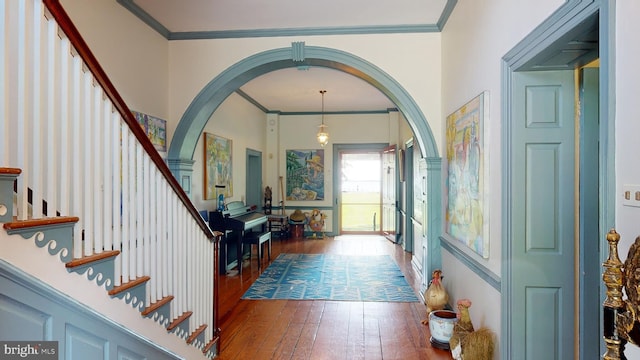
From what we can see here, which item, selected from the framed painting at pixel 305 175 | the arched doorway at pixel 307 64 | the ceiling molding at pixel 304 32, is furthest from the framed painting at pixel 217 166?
the framed painting at pixel 305 175

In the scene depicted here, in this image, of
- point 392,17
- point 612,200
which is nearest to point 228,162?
point 392,17

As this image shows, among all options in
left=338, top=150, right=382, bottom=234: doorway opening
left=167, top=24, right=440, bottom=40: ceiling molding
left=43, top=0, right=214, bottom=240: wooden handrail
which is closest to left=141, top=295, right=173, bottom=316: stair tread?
left=43, top=0, right=214, bottom=240: wooden handrail

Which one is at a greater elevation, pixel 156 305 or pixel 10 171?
pixel 10 171

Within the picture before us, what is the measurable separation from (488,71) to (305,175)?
6.70 metres

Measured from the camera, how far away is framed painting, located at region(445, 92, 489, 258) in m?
2.63

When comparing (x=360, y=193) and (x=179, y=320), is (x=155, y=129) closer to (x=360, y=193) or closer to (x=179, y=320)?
(x=179, y=320)

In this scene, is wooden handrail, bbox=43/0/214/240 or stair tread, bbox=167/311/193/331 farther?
stair tread, bbox=167/311/193/331

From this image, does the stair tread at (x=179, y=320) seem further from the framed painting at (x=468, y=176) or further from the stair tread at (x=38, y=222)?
the framed painting at (x=468, y=176)

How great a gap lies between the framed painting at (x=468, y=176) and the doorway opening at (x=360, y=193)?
18.6 feet

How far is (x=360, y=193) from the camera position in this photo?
9492 mm

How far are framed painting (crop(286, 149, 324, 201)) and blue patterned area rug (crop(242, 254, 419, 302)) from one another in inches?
103

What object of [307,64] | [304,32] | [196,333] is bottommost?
[196,333]

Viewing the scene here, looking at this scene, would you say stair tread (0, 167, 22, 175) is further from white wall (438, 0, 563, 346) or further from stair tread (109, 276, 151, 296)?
white wall (438, 0, 563, 346)

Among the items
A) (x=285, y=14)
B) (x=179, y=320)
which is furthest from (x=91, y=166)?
(x=285, y=14)
